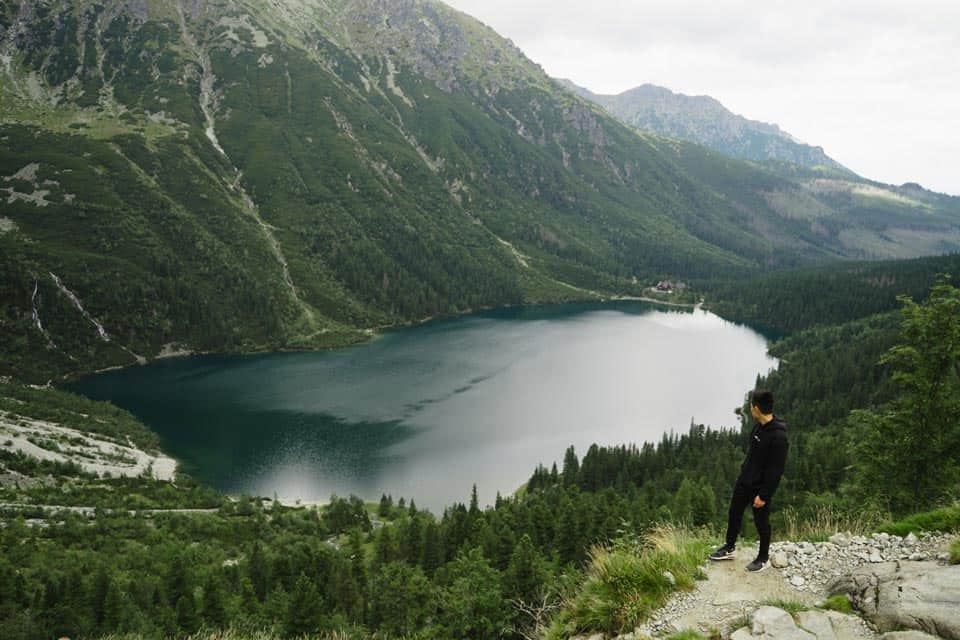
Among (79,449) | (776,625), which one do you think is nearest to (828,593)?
(776,625)

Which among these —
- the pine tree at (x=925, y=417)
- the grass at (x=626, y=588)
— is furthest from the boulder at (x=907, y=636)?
the pine tree at (x=925, y=417)

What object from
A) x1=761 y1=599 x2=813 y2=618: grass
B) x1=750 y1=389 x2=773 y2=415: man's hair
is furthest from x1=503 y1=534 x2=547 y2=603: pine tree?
x1=750 y1=389 x2=773 y2=415: man's hair

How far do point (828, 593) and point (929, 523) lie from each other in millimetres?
3856

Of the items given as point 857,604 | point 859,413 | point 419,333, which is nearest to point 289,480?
point 859,413

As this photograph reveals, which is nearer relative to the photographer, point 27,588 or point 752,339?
point 27,588

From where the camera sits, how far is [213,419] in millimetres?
102188

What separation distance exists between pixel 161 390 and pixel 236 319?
42.2m

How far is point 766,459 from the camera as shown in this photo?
1088 cm

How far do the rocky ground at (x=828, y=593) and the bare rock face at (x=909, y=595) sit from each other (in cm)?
1

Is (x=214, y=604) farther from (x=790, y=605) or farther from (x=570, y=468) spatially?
(x=570, y=468)

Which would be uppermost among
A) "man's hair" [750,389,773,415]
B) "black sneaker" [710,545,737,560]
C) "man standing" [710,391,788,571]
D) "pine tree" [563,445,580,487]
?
"man's hair" [750,389,773,415]

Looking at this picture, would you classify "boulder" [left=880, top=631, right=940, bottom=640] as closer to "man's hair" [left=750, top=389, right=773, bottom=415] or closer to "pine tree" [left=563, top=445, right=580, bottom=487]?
"man's hair" [left=750, top=389, right=773, bottom=415]

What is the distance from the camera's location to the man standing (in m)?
10.8

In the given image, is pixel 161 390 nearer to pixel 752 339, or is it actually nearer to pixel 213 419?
pixel 213 419
